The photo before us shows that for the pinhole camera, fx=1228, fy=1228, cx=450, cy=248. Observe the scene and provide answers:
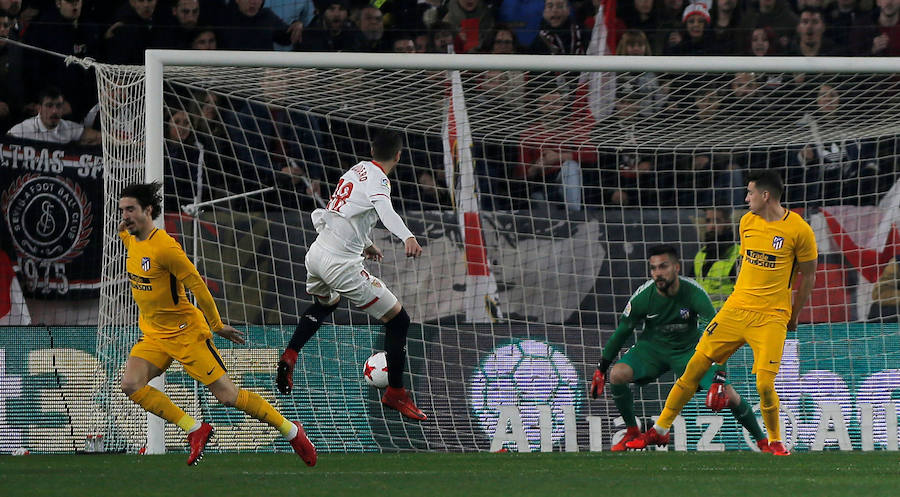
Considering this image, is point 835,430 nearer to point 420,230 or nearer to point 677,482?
point 420,230

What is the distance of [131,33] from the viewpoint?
12492mm

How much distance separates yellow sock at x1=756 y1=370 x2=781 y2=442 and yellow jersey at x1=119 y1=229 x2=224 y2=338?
11.4ft

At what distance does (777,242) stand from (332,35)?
6420 mm

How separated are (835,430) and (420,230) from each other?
3.89 meters

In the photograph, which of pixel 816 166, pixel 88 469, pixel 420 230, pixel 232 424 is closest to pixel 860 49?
pixel 816 166

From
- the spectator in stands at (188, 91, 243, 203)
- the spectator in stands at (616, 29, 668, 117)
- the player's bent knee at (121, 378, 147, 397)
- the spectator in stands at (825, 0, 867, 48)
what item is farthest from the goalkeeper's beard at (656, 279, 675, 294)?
the spectator in stands at (825, 0, 867, 48)

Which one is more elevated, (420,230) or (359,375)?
(420,230)

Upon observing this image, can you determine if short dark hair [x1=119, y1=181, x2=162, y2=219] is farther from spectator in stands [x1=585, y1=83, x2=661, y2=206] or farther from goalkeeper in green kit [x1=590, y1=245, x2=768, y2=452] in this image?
spectator in stands [x1=585, y1=83, x2=661, y2=206]

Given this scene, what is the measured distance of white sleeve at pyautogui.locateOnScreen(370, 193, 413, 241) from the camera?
7.23m

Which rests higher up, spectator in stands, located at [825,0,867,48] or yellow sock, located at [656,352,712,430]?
spectator in stands, located at [825,0,867,48]

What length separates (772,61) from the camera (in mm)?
9336

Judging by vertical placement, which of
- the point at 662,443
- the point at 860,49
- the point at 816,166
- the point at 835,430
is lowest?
the point at 835,430

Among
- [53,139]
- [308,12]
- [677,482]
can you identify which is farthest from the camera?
[308,12]

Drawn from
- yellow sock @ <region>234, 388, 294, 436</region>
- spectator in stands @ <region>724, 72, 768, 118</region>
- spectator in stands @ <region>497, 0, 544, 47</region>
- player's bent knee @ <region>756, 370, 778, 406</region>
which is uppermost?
spectator in stands @ <region>497, 0, 544, 47</region>
